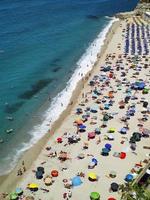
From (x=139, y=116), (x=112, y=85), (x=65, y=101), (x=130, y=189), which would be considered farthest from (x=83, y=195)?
(x=112, y=85)

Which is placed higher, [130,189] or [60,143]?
[130,189]

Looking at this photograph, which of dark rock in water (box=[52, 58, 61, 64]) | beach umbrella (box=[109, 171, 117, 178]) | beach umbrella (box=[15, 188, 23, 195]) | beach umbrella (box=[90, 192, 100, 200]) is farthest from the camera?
dark rock in water (box=[52, 58, 61, 64])

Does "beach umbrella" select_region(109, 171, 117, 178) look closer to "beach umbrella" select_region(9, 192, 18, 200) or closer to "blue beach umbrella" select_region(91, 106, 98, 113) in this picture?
"beach umbrella" select_region(9, 192, 18, 200)

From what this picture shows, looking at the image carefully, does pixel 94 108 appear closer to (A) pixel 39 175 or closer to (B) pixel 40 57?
(A) pixel 39 175

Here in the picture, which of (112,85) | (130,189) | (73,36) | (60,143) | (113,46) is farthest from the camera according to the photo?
(73,36)

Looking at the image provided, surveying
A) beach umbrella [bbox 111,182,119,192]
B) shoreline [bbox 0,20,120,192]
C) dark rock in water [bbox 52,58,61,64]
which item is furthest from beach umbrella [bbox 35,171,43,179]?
dark rock in water [bbox 52,58,61,64]

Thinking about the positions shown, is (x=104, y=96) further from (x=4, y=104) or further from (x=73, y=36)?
(x=73, y=36)
